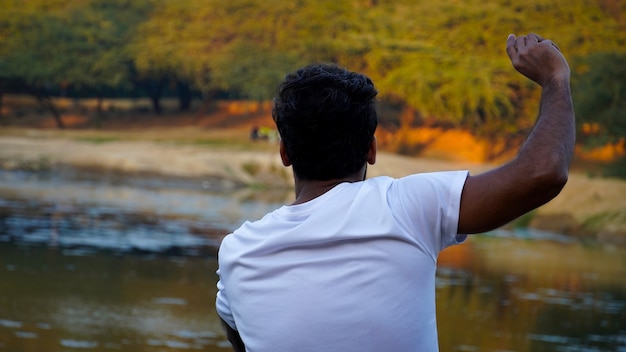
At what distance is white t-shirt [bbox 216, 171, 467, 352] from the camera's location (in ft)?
6.45

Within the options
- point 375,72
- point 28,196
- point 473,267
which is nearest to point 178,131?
point 375,72

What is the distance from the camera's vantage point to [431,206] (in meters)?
1.99

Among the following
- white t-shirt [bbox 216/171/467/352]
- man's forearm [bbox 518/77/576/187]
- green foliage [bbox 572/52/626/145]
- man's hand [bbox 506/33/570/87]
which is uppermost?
man's hand [bbox 506/33/570/87]

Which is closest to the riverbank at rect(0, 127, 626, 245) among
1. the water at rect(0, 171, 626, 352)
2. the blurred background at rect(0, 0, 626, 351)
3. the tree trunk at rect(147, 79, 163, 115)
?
the blurred background at rect(0, 0, 626, 351)

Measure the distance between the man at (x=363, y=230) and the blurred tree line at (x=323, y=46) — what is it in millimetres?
32584

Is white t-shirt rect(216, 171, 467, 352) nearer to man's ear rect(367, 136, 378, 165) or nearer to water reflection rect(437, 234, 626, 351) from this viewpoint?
man's ear rect(367, 136, 378, 165)

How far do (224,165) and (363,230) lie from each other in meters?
32.7

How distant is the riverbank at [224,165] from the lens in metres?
26.7

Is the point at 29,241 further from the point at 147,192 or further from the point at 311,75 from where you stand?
the point at 311,75

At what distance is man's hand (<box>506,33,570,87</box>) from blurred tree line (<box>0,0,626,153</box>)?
32448mm

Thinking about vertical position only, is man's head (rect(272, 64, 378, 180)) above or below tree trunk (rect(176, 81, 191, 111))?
above

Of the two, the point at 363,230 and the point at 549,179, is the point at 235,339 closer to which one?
the point at 363,230

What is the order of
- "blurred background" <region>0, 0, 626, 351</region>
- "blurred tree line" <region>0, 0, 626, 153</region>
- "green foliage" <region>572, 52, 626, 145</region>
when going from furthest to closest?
"blurred tree line" <region>0, 0, 626, 153</region> < "green foliage" <region>572, 52, 626, 145</region> < "blurred background" <region>0, 0, 626, 351</region>

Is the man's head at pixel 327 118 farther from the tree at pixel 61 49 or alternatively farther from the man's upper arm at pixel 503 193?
the tree at pixel 61 49
